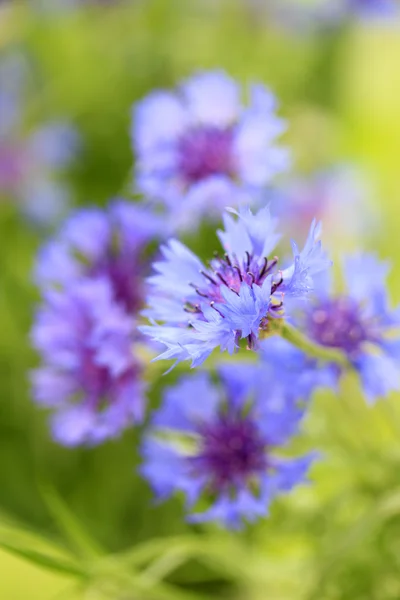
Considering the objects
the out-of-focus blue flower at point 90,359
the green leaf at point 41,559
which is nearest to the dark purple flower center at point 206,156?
the out-of-focus blue flower at point 90,359

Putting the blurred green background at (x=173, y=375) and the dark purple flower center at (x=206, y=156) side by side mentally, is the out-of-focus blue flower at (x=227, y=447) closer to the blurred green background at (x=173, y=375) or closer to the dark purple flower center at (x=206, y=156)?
the blurred green background at (x=173, y=375)

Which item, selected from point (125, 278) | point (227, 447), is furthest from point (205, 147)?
point (227, 447)

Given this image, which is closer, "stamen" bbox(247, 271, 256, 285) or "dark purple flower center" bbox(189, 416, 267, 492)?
"stamen" bbox(247, 271, 256, 285)

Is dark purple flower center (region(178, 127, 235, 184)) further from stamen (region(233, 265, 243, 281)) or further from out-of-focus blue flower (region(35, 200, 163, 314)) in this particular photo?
stamen (region(233, 265, 243, 281))

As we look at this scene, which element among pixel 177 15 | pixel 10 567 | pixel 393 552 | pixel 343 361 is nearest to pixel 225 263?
pixel 343 361

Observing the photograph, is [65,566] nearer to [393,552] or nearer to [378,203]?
[393,552]

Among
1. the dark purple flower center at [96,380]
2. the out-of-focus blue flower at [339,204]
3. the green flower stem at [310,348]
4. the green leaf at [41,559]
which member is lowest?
the green leaf at [41,559]

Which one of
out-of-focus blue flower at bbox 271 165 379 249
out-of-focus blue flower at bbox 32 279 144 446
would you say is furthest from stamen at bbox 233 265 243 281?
out-of-focus blue flower at bbox 271 165 379 249
